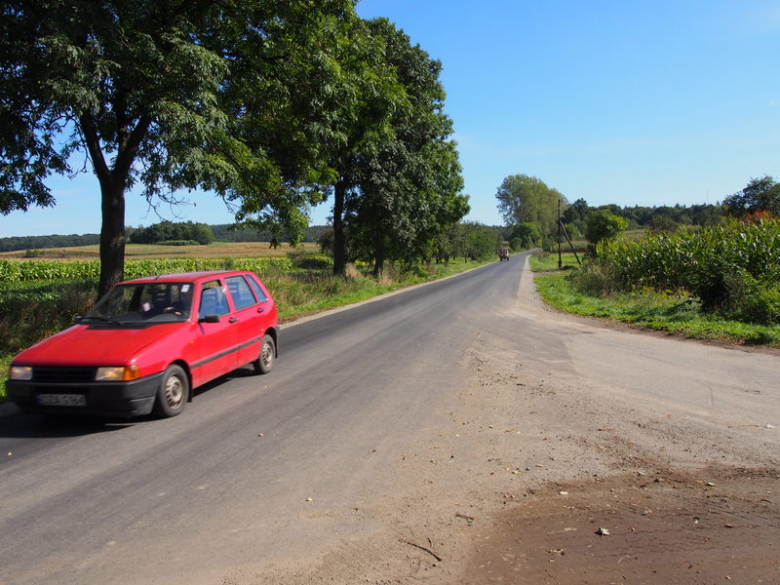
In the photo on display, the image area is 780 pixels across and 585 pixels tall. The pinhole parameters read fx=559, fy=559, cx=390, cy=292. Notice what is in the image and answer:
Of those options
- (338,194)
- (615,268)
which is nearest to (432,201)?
(338,194)

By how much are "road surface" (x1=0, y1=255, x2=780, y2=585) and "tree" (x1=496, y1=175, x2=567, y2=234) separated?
153929 millimetres

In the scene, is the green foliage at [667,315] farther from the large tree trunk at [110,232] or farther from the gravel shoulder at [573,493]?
the large tree trunk at [110,232]

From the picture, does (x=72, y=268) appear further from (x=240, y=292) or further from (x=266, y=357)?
(x=240, y=292)

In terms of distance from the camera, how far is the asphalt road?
10.9ft

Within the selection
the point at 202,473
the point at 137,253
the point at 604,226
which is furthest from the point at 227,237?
the point at 202,473

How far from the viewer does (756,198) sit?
192 feet

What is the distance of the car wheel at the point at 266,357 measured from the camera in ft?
27.8

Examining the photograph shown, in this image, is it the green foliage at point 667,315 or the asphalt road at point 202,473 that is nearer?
the asphalt road at point 202,473

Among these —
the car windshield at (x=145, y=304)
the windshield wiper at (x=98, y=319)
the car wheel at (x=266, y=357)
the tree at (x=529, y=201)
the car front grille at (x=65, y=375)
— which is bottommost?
the car wheel at (x=266, y=357)

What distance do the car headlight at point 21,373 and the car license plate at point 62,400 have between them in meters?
0.24

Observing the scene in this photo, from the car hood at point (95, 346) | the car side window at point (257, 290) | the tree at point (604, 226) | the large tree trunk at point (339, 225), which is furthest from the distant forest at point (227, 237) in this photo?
the car hood at point (95, 346)

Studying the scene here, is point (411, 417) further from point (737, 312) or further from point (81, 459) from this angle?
point (737, 312)

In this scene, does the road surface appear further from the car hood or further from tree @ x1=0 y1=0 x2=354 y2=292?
tree @ x1=0 y1=0 x2=354 y2=292

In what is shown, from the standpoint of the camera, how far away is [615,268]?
81.0 ft
